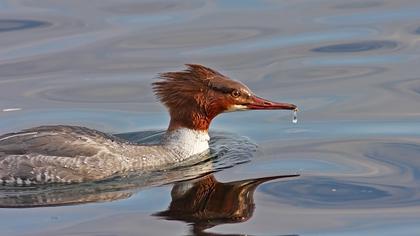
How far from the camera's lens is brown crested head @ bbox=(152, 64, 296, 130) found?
41.0 ft

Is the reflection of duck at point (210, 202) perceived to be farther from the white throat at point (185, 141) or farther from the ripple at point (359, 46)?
the ripple at point (359, 46)

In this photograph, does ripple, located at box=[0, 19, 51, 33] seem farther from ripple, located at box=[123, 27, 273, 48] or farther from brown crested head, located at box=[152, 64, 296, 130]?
brown crested head, located at box=[152, 64, 296, 130]

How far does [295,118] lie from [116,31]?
4.77 metres

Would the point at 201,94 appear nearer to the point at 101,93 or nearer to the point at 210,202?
the point at 210,202

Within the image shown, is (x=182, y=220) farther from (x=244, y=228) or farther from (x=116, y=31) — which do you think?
(x=116, y=31)

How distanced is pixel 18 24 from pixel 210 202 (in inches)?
314

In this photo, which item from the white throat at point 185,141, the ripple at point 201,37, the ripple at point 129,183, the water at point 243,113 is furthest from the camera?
the ripple at point 201,37

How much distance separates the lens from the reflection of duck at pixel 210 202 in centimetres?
1031

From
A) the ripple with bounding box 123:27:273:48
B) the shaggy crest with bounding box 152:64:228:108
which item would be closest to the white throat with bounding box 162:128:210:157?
the shaggy crest with bounding box 152:64:228:108

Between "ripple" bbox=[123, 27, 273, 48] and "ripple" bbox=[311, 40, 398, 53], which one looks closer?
"ripple" bbox=[311, 40, 398, 53]

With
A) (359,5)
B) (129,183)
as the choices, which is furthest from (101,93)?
(359,5)

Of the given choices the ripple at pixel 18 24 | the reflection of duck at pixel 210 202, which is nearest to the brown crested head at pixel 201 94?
the reflection of duck at pixel 210 202

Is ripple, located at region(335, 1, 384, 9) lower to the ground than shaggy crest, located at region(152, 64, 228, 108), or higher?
higher

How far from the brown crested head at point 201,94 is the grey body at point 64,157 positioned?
2.15ft
